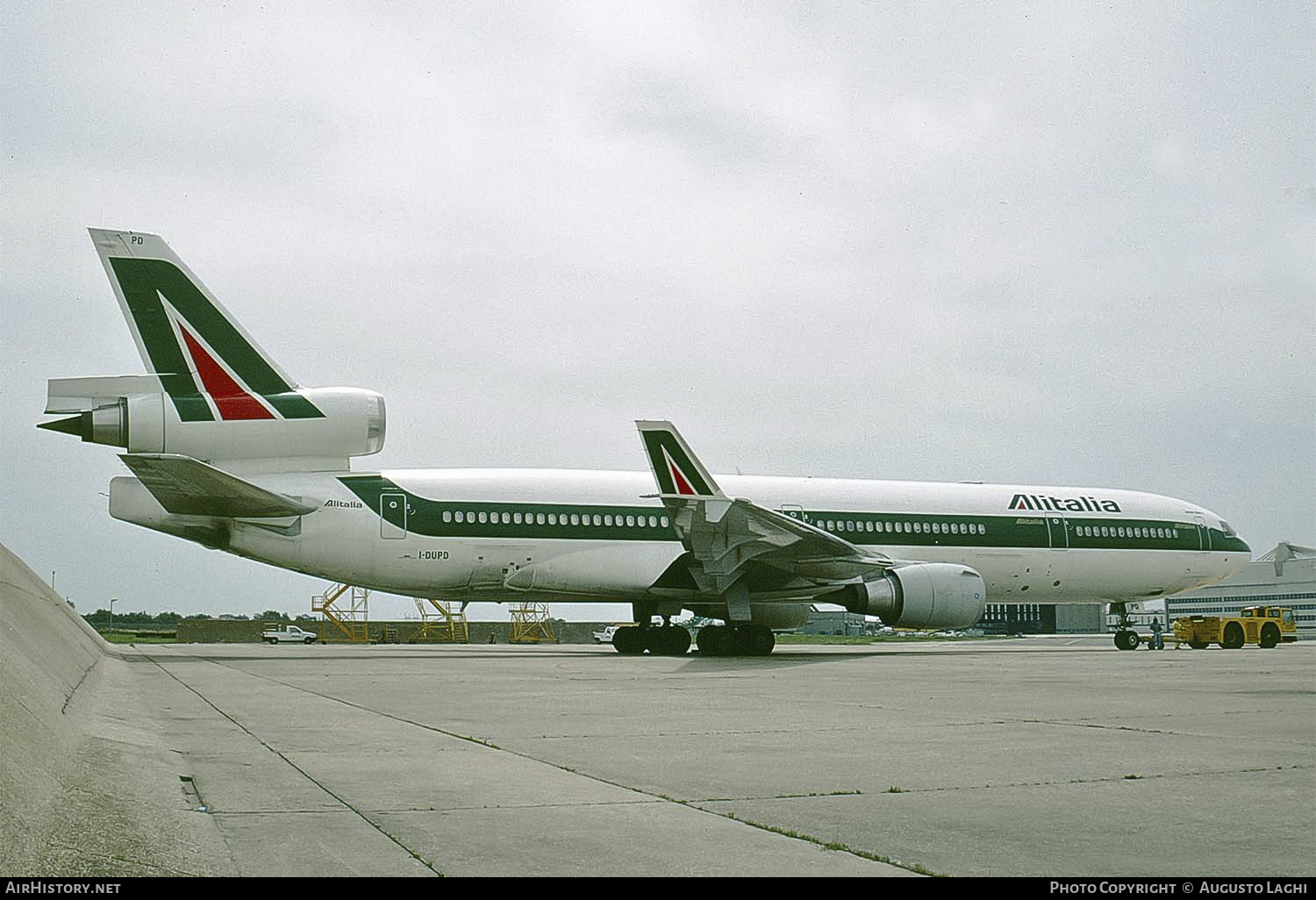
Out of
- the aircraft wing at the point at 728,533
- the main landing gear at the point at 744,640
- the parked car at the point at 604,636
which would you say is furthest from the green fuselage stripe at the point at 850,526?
the parked car at the point at 604,636

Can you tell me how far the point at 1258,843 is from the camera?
4.15 m

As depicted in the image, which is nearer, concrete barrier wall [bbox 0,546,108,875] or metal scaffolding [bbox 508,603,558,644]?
concrete barrier wall [bbox 0,546,108,875]

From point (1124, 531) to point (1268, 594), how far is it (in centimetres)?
4734

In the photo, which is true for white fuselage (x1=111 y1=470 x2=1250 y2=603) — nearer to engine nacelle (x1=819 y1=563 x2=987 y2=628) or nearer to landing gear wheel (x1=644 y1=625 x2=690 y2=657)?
landing gear wheel (x1=644 y1=625 x2=690 y2=657)

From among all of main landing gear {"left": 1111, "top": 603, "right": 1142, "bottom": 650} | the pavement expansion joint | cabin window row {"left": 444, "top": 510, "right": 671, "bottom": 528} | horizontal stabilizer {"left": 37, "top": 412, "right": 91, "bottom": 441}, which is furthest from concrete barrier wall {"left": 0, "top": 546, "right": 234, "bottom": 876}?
main landing gear {"left": 1111, "top": 603, "right": 1142, "bottom": 650}

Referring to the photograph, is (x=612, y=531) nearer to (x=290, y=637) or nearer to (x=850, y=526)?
(x=850, y=526)

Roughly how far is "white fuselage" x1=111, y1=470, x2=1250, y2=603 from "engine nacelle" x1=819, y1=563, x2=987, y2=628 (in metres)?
4.06

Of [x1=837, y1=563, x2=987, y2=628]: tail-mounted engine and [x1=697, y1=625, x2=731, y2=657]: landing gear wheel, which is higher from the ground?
[x1=837, y1=563, x2=987, y2=628]: tail-mounted engine

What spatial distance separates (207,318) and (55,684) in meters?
13.1

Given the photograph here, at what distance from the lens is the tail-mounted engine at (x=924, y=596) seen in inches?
814

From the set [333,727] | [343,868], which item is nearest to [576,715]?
[333,727]

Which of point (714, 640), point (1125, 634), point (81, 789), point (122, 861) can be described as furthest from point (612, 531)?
point (122, 861)

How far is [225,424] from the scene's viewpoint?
20469 millimetres

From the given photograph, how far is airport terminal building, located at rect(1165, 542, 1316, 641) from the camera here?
61906 millimetres
